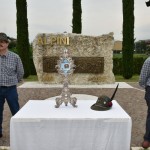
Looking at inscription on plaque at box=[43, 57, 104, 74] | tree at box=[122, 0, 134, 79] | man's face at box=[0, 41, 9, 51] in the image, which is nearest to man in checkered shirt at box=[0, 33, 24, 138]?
man's face at box=[0, 41, 9, 51]

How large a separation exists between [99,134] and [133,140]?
93.6 inches

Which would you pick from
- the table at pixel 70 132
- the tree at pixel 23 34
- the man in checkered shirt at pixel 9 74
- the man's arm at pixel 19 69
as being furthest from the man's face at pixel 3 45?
the tree at pixel 23 34

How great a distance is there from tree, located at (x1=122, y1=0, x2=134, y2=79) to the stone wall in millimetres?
5535

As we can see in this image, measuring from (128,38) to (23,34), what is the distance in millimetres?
5338

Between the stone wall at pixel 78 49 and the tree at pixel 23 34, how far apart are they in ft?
17.8

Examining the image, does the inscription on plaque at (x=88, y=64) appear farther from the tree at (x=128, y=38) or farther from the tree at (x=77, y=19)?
the tree at (x=77, y=19)

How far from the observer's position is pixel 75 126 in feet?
13.0

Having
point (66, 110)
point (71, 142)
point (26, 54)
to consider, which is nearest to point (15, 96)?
point (66, 110)

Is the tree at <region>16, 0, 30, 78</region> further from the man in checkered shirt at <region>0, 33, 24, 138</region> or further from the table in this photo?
the table

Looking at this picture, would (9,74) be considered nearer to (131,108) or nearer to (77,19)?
(131,108)

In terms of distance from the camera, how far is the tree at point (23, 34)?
1742 cm

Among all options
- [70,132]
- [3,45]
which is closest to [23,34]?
[3,45]

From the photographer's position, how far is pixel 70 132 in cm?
397

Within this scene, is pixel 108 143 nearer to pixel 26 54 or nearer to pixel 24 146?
pixel 24 146
